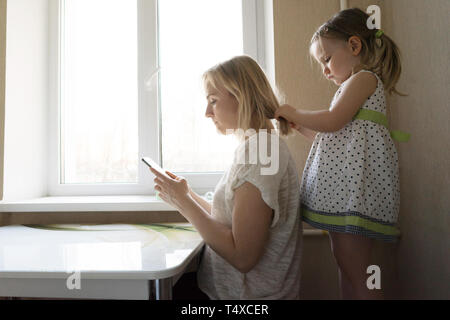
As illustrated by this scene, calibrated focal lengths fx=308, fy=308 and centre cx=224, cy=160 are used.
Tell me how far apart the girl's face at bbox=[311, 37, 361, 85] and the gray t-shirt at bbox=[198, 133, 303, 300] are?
283 mm

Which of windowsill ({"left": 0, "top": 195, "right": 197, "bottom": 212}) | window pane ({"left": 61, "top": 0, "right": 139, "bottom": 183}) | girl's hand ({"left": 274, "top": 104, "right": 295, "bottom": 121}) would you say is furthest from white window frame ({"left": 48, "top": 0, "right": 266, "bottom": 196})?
girl's hand ({"left": 274, "top": 104, "right": 295, "bottom": 121})

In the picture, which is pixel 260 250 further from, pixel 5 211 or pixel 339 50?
pixel 5 211

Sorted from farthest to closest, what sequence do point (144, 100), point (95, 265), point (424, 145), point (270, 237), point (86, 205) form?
point (144, 100) < point (86, 205) < point (424, 145) < point (270, 237) < point (95, 265)

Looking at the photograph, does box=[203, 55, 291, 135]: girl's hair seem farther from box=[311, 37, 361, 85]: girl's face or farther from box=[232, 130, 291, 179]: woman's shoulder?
box=[311, 37, 361, 85]: girl's face

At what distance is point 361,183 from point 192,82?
2.97 ft

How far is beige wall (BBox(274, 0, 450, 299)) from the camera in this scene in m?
0.87

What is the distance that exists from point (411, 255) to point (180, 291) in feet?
2.56

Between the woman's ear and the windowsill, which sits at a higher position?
the woman's ear

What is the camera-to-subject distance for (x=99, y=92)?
1.48 m

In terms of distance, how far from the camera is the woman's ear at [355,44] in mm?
843

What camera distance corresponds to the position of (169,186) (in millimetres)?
849

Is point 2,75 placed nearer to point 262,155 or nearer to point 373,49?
point 262,155

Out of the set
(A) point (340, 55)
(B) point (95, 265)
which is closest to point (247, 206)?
(B) point (95, 265)
